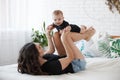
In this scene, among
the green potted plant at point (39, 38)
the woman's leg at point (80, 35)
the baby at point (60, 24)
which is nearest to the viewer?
the woman's leg at point (80, 35)

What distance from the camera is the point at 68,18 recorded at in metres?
4.59

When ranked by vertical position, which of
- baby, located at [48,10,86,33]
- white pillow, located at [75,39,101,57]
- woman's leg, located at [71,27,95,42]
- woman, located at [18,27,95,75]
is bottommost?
white pillow, located at [75,39,101,57]

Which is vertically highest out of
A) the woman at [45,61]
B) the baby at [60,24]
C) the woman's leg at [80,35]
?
the baby at [60,24]

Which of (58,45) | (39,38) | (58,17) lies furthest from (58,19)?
(39,38)

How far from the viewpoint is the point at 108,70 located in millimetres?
2629

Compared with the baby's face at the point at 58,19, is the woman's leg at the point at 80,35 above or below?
below

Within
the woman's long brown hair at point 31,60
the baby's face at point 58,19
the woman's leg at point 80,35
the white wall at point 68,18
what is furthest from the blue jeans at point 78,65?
the white wall at point 68,18

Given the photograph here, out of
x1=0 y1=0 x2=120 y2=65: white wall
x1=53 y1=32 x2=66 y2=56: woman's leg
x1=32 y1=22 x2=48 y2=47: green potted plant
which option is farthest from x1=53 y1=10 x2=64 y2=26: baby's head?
x1=32 y1=22 x2=48 y2=47: green potted plant

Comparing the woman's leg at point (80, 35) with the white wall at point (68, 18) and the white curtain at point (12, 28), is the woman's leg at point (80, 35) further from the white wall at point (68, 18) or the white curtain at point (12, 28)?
the white curtain at point (12, 28)

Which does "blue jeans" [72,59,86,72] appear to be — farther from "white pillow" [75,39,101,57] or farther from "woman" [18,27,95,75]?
"white pillow" [75,39,101,57]

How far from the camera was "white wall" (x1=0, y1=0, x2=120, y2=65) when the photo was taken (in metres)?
4.16

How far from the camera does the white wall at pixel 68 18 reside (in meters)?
4.16

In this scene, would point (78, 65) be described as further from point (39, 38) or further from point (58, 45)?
point (39, 38)

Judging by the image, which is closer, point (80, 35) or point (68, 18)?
point (80, 35)
